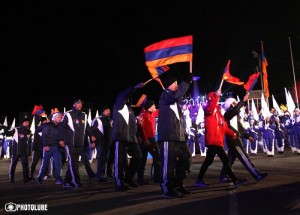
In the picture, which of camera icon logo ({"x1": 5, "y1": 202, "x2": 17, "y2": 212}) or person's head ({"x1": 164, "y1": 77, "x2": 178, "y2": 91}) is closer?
camera icon logo ({"x1": 5, "y1": 202, "x2": 17, "y2": 212})

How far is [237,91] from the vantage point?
62062mm

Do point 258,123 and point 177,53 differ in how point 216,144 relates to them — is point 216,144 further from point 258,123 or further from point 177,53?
point 258,123

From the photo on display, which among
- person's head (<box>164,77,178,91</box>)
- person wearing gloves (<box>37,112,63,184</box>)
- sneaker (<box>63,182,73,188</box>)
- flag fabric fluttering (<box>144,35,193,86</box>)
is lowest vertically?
sneaker (<box>63,182,73,188</box>)

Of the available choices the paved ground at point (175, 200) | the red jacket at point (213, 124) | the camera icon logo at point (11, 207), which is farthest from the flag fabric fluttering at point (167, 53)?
the camera icon logo at point (11, 207)

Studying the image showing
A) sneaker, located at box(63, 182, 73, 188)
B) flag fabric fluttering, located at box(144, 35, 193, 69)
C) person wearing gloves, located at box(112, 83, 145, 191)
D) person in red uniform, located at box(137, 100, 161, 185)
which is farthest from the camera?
person in red uniform, located at box(137, 100, 161, 185)

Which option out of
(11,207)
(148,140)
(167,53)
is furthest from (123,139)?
(11,207)

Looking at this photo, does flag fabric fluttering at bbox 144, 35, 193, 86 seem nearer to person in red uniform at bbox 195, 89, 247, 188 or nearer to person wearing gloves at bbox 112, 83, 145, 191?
person wearing gloves at bbox 112, 83, 145, 191

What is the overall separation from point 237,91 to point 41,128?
54.4 m

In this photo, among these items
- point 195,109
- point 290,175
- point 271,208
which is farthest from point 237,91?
point 271,208

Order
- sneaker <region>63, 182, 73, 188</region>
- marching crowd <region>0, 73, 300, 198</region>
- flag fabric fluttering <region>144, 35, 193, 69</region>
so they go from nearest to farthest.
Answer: marching crowd <region>0, 73, 300, 198</region>
flag fabric fluttering <region>144, 35, 193, 69</region>
sneaker <region>63, 182, 73, 188</region>

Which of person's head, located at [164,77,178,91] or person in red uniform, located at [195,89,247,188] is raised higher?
person's head, located at [164,77,178,91]

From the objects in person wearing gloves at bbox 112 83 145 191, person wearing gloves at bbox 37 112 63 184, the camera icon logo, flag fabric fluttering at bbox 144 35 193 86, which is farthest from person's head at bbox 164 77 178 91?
person wearing gloves at bbox 37 112 63 184

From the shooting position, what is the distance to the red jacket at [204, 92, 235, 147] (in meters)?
7.68

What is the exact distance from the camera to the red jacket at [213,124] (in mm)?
7684
